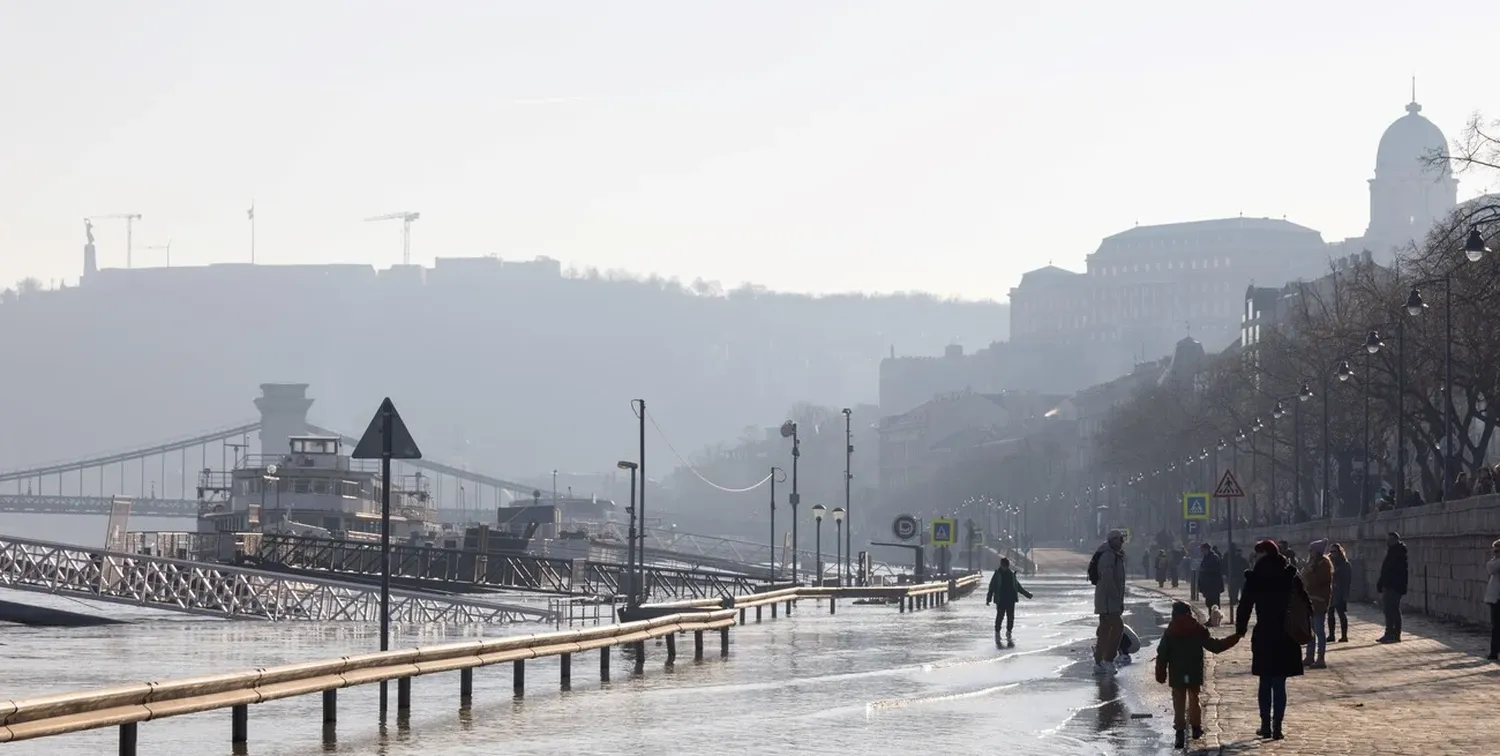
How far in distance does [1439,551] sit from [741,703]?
27.1m

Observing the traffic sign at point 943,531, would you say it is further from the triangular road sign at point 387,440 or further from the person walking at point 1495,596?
the triangular road sign at point 387,440

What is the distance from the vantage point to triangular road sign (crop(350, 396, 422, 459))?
2844 centimetres

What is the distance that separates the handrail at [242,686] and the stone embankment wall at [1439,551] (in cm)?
1862

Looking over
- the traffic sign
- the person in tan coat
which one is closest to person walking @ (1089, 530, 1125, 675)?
the person in tan coat

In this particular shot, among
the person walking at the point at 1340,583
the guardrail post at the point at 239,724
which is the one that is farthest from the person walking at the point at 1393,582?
the guardrail post at the point at 239,724

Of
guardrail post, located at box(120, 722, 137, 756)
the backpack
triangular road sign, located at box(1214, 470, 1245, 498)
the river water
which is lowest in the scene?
the river water

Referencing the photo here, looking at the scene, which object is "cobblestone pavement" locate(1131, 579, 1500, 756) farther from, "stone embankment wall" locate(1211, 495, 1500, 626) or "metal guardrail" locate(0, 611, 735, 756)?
"metal guardrail" locate(0, 611, 735, 756)

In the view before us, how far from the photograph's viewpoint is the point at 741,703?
3145 cm

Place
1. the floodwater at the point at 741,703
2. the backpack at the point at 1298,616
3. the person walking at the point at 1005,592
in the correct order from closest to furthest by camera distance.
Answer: the floodwater at the point at 741,703, the backpack at the point at 1298,616, the person walking at the point at 1005,592

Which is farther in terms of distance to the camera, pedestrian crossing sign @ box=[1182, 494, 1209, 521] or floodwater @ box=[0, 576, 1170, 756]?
pedestrian crossing sign @ box=[1182, 494, 1209, 521]

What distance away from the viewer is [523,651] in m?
33.1

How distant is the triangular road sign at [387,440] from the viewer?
28.4 meters

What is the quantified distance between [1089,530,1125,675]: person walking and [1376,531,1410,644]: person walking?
22.0 ft

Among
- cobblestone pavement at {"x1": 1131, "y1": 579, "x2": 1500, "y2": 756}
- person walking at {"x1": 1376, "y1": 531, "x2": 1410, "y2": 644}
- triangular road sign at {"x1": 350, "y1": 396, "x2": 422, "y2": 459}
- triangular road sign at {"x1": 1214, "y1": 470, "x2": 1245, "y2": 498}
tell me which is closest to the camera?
cobblestone pavement at {"x1": 1131, "y1": 579, "x2": 1500, "y2": 756}
